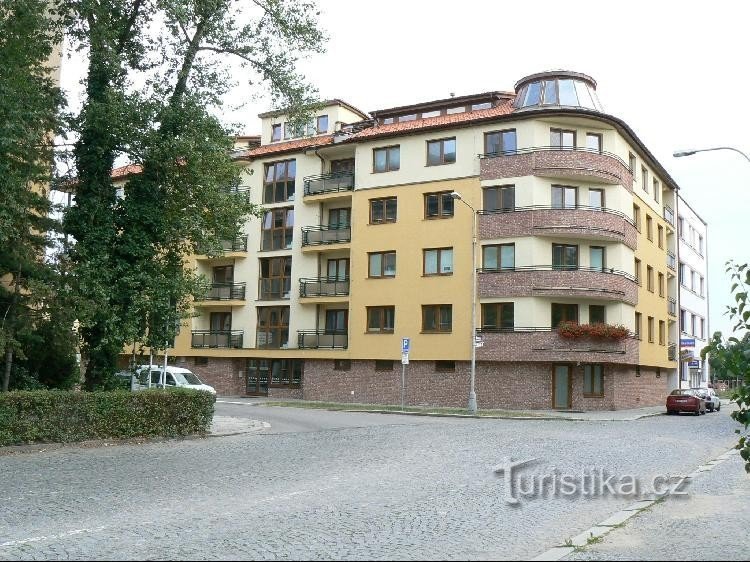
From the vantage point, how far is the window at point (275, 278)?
43.2 metres

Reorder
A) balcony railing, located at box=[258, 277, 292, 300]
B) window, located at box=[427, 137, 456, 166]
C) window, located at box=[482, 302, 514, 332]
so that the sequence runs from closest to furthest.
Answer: window, located at box=[482, 302, 514, 332], window, located at box=[427, 137, 456, 166], balcony railing, located at box=[258, 277, 292, 300]

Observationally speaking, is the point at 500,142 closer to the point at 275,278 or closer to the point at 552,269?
the point at 552,269

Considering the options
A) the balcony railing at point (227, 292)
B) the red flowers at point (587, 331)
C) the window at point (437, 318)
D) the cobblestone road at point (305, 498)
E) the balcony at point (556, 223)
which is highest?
the balcony at point (556, 223)

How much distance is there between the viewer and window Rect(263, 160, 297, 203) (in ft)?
143

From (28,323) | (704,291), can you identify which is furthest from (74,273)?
(704,291)

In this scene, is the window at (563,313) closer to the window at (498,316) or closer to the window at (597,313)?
the window at (597,313)

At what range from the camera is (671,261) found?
51750 millimetres

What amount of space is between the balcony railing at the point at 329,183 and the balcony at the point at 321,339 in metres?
7.88

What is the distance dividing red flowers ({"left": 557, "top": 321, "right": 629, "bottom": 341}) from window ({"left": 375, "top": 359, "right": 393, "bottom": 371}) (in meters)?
8.99

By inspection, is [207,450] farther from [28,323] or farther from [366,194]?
[366,194]

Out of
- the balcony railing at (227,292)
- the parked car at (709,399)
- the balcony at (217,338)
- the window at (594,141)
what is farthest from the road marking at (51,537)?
the balcony railing at (227,292)

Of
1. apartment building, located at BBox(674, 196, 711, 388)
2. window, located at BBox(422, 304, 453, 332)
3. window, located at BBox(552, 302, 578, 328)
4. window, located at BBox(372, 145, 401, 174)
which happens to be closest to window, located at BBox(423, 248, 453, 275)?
window, located at BBox(422, 304, 453, 332)

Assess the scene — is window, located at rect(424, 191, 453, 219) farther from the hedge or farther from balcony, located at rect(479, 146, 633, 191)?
the hedge

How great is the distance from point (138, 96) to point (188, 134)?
59.6 inches
